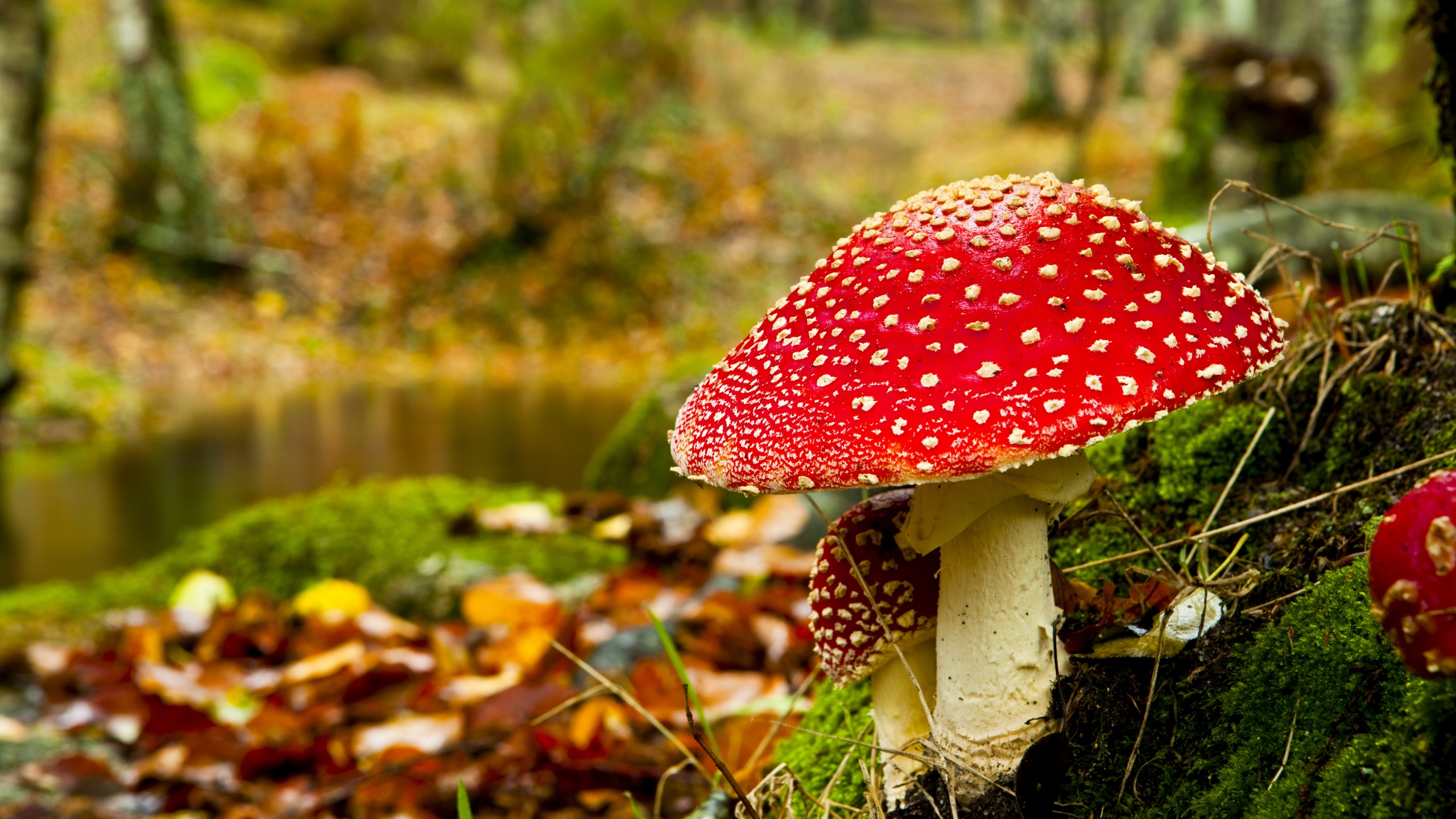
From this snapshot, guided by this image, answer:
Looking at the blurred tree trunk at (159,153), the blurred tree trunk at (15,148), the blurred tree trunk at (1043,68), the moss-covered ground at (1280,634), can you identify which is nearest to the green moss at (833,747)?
the moss-covered ground at (1280,634)

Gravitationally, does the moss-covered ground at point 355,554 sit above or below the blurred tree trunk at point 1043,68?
below

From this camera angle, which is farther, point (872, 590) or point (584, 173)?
point (584, 173)

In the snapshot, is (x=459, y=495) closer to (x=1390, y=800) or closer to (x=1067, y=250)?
(x=1067, y=250)

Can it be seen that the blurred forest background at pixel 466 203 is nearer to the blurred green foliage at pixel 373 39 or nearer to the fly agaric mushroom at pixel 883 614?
the blurred green foliage at pixel 373 39

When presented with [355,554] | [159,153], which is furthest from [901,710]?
[159,153]

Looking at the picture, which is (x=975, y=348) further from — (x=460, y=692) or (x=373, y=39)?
(x=373, y=39)

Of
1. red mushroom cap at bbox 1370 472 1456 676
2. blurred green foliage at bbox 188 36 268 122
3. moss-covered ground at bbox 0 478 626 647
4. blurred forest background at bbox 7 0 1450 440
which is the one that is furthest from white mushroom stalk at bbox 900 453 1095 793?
blurred green foliage at bbox 188 36 268 122

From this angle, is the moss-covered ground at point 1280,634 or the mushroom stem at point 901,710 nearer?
the moss-covered ground at point 1280,634
